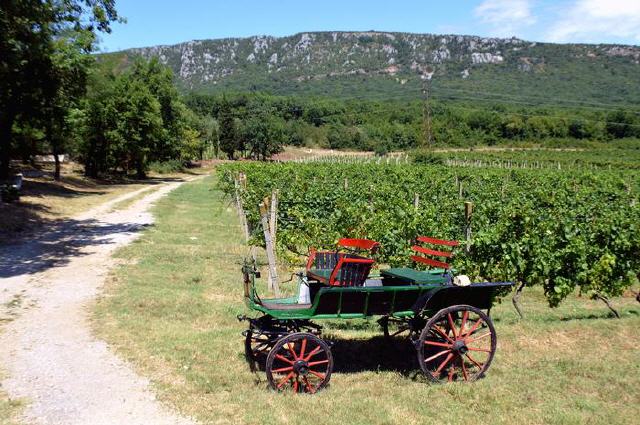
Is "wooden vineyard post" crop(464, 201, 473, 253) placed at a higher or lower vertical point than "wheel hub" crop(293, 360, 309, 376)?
higher

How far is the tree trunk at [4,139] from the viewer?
2330 centimetres

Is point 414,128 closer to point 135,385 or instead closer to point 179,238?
point 179,238

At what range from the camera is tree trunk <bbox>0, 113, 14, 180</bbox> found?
76.4 ft

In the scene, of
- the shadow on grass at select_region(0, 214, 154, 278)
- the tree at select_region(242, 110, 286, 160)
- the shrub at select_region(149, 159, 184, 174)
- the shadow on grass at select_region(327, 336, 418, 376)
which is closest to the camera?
the shadow on grass at select_region(327, 336, 418, 376)

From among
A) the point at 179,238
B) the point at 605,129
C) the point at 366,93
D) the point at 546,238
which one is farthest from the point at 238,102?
the point at 546,238

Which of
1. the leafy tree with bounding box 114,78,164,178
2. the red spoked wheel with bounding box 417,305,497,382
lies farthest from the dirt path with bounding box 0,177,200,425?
the leafy tree with bounding box 114,78,164,178

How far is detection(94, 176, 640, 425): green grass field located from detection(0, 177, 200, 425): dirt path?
0.93 ft

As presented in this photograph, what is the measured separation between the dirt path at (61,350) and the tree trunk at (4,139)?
12802 mm

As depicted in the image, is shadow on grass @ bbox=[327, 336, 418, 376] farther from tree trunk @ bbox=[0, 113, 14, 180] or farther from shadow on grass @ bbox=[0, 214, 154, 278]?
tree trunk @ bbox=[0, 113, 14, 180]

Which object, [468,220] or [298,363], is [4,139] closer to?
[468,220]

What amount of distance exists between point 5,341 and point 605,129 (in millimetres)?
94735

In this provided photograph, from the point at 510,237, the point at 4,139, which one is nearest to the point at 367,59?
the point at 4,139

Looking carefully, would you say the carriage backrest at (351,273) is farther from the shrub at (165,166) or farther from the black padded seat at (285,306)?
the shrub at (165,166)

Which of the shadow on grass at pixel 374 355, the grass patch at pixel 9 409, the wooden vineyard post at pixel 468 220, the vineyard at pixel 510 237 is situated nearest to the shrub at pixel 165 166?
the vineyard at pixel 510 237
